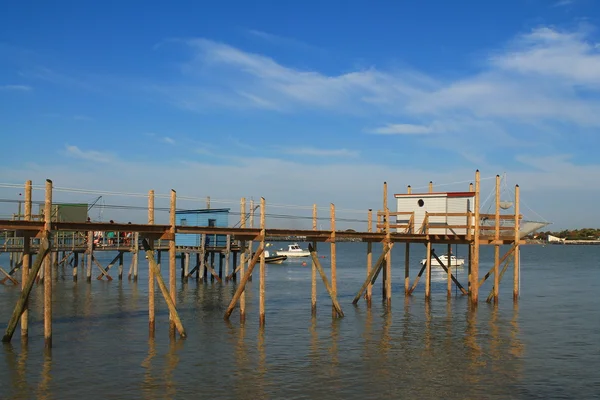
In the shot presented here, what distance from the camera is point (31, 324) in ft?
87.2

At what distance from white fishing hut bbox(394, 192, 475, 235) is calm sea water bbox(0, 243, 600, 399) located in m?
4.21

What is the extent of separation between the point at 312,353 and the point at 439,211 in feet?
51.0

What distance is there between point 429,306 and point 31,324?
19.8m

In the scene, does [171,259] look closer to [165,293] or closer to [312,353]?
[165,293]

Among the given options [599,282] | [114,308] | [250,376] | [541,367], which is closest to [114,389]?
[250,376]

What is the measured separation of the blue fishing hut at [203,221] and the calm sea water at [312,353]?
1132 cm

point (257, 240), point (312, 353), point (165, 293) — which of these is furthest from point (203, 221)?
point (312, 353)

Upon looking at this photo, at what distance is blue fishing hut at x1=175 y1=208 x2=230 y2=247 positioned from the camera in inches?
1831

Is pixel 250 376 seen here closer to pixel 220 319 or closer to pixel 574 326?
pixel 220 319

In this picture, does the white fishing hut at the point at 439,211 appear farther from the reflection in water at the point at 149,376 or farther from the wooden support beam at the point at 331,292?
the reflection in water at the point at 149,376

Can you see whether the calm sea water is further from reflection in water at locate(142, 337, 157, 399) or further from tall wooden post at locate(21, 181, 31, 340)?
tall wooden post at locate(21, 181, 31, 340)

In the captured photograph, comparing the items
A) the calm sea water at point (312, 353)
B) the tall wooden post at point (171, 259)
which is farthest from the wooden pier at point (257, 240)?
the calm sea water at point (312, 353)

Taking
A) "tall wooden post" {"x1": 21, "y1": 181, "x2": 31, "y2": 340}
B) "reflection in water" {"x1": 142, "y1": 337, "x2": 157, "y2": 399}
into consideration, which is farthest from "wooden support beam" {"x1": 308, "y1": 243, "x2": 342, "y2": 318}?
"tall wooden post" {"x1": 21, "y1": 181, "x2": 31, "y2": 340}

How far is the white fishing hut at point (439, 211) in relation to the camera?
34.5 meters
